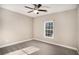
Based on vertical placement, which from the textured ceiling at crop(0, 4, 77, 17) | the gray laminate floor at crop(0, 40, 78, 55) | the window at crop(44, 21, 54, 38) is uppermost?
the textured ceiling at crop(0, 4, 77, 17)

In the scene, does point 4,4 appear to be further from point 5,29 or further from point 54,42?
point 54,42

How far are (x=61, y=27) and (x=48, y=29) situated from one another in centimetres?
25

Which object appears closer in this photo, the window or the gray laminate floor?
the gray laminate floor

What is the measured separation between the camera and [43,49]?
139cm

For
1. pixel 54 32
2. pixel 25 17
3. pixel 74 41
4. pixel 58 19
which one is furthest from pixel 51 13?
pixel 74 41

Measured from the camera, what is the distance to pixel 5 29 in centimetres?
132

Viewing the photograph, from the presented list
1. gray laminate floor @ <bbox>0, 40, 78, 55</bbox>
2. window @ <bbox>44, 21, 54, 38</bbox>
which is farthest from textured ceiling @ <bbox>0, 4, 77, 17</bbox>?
gray laminate floor @ <bbox>0, 40, 78, 55</bbox>

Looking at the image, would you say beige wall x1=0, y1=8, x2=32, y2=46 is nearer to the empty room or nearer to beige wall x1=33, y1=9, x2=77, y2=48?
the empty room

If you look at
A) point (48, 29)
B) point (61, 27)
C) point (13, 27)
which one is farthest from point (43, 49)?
point (13, 27)

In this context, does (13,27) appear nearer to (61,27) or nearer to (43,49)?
(43,49)

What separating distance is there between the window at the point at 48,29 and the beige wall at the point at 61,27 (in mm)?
60

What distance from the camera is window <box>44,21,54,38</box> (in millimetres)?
1411

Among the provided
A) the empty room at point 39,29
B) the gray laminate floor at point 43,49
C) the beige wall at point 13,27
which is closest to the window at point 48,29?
the empty room at point 39,29
